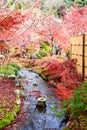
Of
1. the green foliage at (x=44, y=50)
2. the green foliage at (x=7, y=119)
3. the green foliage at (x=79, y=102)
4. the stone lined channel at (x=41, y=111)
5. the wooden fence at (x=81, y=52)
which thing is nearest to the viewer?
the green foliage at (x=79, y=102)

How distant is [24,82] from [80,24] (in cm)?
877

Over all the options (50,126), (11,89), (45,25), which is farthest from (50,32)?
(50,126)

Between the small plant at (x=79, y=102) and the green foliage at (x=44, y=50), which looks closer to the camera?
the small plant at (x=79, y=102)

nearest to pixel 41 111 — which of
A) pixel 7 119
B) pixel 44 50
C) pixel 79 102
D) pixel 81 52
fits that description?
pixel 7 119

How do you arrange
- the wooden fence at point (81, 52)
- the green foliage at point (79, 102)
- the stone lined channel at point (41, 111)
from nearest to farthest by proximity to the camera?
the green foliage at point (79, 102)
the stone lined channel at point (41, 111)
the wooden fence at point (81, 52)

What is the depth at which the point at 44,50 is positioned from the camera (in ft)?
112

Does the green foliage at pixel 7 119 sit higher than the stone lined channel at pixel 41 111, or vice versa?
the green foliage at pixel 7 119

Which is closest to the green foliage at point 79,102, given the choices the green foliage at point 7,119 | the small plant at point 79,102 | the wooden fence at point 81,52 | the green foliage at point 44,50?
the small plant at point 79,102

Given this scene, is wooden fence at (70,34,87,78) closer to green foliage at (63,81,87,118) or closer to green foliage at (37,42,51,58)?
green foliage at (63,81,87,118)

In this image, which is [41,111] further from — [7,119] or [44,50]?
[44,50]

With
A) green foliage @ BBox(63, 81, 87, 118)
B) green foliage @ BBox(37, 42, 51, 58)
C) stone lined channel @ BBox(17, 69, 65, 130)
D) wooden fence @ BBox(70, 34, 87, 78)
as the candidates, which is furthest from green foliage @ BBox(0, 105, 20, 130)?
green foliage @ BBox(37, 42, 51, 58)

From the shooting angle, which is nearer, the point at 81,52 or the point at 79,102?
the point at 79,102

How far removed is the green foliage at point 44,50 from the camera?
3312 centimetres

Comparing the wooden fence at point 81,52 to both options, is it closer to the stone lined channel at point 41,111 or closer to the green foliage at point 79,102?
the stone lined channel at point 41,111
